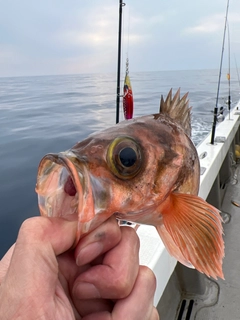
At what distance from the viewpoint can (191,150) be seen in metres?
1.28

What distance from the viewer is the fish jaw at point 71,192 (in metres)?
0.82

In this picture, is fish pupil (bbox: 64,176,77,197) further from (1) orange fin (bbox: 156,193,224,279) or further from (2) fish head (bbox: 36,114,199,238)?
(1) orange fin (bbox: 156,193,224,279)

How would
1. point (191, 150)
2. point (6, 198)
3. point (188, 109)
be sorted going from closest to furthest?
point (191, 150), point (188, 109), point (6, 198)

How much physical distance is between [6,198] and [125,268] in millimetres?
3670

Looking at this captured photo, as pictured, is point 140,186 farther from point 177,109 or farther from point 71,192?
point 177,109

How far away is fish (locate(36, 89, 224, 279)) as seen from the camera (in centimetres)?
88

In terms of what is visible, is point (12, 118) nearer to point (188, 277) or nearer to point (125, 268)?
point (188, 277)

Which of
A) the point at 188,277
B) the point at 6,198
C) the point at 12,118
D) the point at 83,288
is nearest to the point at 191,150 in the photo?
the point at 83,288

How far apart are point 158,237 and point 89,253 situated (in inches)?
44.1

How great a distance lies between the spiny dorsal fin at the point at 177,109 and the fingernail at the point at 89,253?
2.50ft

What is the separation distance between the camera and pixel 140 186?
985 mm

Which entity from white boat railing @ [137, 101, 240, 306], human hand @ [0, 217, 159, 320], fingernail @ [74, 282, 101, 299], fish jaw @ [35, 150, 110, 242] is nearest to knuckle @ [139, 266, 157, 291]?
human hand @ [0, 217, 159, 320]

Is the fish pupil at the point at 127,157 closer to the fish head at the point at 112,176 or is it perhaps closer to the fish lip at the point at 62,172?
the fish head at the point at 112,176

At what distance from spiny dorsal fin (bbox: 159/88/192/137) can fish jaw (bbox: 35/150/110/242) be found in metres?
0.69
